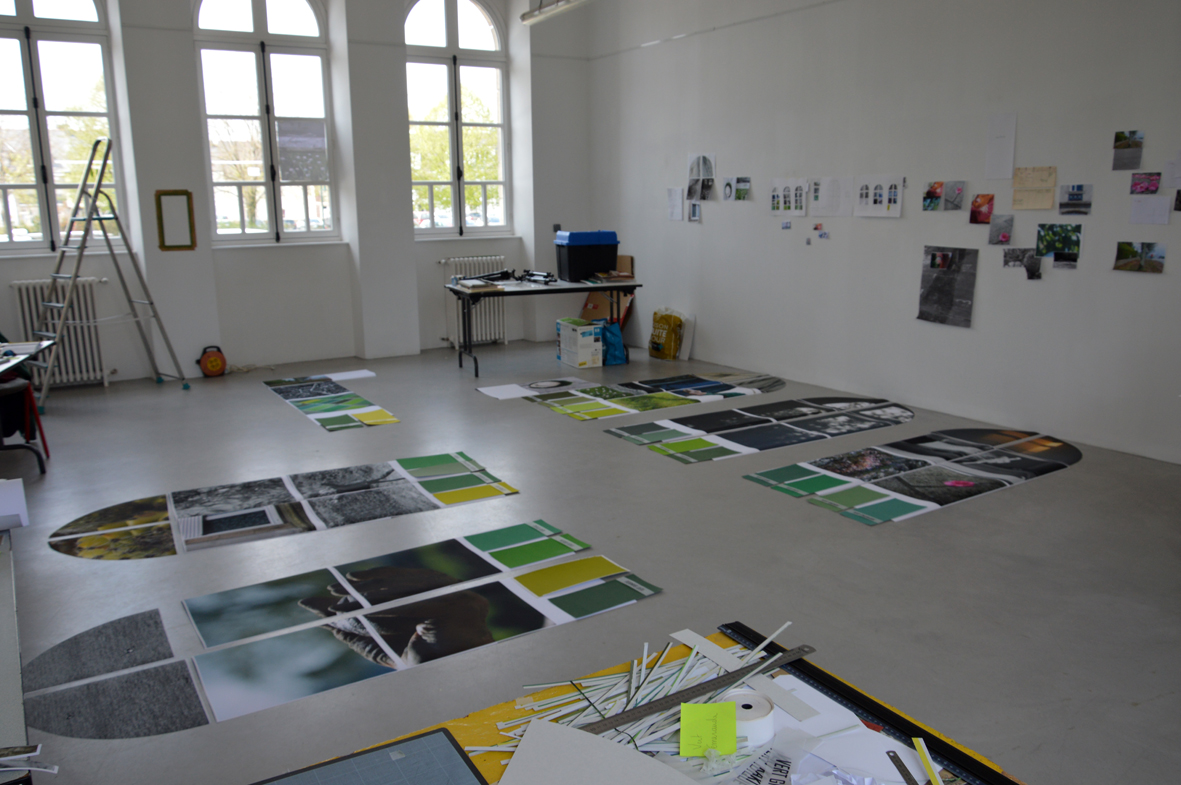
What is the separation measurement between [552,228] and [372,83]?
7.80 ft

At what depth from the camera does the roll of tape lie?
4.86ft

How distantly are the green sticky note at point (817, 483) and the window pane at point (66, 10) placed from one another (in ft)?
23.4

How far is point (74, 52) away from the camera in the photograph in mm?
7516

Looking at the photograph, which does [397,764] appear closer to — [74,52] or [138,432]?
[138,432]

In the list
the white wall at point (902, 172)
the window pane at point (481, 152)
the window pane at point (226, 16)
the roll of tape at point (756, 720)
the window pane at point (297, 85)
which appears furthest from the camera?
the window pane at point (481, 152)

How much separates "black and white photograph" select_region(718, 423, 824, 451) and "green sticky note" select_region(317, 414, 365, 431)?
260 cm

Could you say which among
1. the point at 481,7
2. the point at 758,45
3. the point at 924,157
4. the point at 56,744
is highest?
the point at 481,7

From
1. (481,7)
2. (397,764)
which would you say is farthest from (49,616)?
(481,7)

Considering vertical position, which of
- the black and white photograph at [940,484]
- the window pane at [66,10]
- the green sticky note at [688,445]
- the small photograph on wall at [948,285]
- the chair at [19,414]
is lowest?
the black and white photograph at [940,484]

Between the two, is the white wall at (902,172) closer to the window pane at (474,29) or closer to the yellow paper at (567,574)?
the window pane at (474,29)

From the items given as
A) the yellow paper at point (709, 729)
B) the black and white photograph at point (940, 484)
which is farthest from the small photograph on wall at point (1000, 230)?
the yellow paper at point (709, 729)

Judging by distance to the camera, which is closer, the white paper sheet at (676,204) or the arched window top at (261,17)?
the arched window top at (261,17)

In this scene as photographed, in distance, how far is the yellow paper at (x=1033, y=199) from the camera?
17.8ft

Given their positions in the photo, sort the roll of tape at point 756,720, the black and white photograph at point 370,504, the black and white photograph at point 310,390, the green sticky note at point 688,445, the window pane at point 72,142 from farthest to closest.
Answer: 1. the window pane at point 72,142
2. the black and white photograph at point 310,390
3. the green sticky note at point 688,445
4. the black and white photograph at point 370,504
5. the roll of tape at point 756,720
